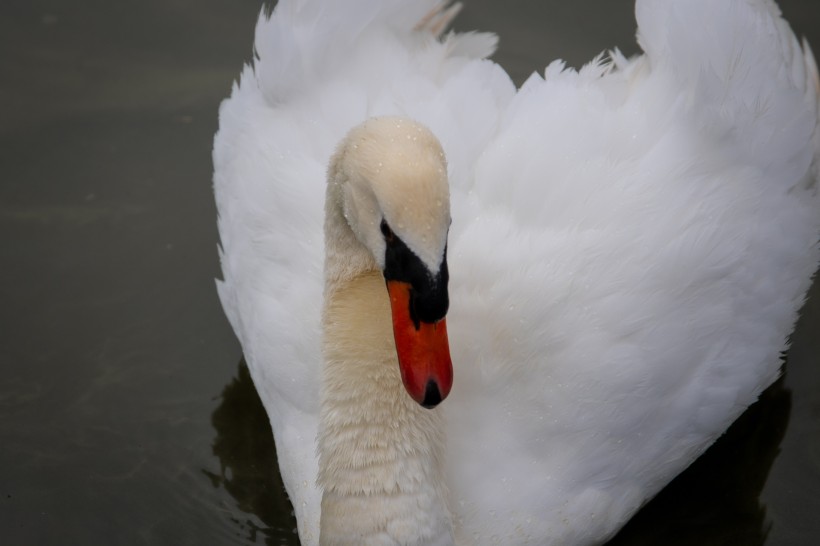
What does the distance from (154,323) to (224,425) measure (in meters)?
0.78

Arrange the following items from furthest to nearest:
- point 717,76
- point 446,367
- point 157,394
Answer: point 157,394, point 717,76, point 446,367

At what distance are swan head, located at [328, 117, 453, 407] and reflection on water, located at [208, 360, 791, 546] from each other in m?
1.71

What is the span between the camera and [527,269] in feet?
13.8

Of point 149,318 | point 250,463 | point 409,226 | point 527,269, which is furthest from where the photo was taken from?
point 149,318

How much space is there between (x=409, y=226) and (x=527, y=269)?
3.75ft

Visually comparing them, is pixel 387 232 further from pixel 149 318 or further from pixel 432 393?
pixel 149 318


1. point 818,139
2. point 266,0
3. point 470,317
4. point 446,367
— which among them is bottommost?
point 266,0

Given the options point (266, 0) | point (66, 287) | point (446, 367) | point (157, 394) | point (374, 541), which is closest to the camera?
point (446, 367)

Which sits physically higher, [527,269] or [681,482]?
[527,269]

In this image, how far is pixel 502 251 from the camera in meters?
4.27

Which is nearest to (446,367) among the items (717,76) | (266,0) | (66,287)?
(717,76)

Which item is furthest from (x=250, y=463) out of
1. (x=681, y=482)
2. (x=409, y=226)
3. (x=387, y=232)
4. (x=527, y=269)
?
(x=409, y=226)

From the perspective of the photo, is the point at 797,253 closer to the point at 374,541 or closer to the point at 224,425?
the point at 374,541

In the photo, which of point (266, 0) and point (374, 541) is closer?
point (374, 541)
